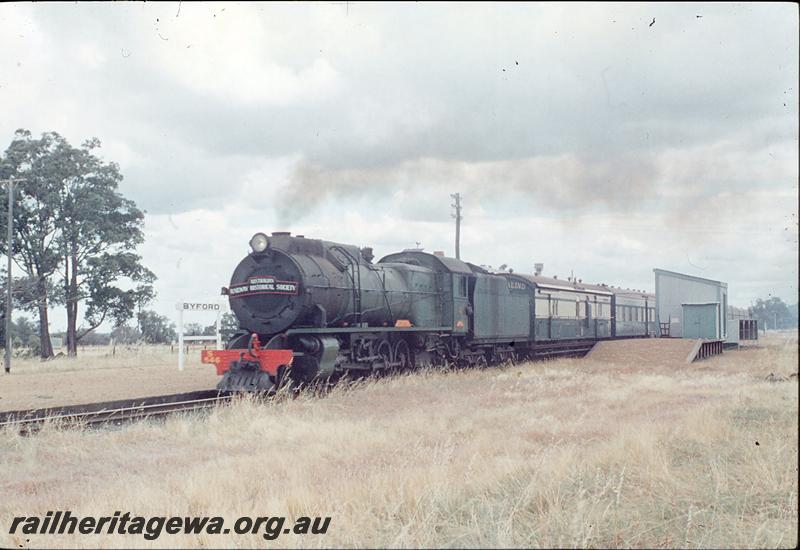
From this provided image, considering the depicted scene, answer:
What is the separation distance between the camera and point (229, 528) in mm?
6340

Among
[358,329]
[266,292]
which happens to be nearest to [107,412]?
[266,292]

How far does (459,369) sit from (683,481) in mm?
15506

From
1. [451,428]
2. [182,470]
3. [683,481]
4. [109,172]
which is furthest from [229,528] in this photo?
[109,172]

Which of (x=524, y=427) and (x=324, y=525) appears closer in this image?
(x=324, y=525)

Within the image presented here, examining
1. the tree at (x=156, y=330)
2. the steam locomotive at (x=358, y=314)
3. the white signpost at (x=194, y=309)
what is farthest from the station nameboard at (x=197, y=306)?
the tree at (x=156, y=330)

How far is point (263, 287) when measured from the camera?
56.8 feet

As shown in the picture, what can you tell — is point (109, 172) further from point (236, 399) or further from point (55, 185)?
point (236, 399)

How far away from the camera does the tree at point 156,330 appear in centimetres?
4180

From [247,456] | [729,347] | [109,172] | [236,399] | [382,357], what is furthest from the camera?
[729,347]

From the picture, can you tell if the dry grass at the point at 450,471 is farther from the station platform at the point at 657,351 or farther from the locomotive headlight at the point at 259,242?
the station platform at the point at 657,351

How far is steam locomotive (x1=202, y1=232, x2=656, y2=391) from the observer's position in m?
16.8

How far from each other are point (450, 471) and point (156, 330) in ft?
129

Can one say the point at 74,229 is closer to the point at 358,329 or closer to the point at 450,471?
the point at 358,329
